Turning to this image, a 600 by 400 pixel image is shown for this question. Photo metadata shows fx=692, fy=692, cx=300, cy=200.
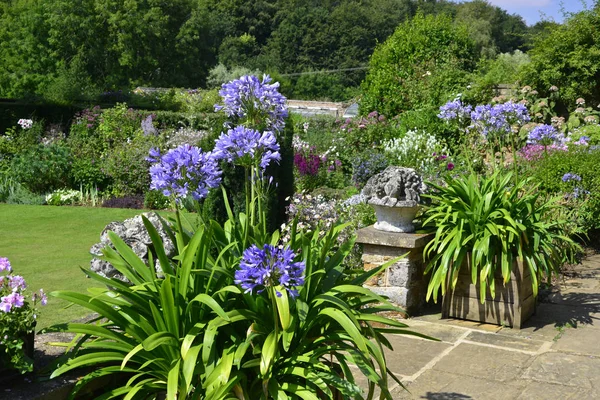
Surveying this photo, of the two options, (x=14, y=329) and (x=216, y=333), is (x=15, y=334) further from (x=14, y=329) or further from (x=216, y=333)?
(x=216, y=333)

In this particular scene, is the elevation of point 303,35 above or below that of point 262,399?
above

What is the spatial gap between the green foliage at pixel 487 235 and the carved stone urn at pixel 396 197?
193 mm

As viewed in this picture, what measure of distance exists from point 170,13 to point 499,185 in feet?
142

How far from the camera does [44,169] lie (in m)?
11.9

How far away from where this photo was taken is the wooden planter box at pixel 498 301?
4.99 metres

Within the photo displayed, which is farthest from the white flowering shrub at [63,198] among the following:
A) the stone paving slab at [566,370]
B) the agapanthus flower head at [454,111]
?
the stone paving slab at [566,370]

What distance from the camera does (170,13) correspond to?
45.5m

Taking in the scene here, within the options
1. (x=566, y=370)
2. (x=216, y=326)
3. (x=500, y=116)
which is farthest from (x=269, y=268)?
(x=500, y=116)

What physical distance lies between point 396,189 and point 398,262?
580 mm

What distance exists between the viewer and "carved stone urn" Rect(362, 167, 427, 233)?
5.29 m

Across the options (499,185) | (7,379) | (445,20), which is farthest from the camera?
(445,20)

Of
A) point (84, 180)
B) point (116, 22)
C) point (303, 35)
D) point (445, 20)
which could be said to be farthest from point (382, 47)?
point (303, 35)

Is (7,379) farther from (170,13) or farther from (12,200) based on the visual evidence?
(170,13)

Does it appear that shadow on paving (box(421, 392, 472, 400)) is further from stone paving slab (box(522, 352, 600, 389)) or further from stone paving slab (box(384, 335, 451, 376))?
stone paving slab (box(522, 352, 600, 389))
